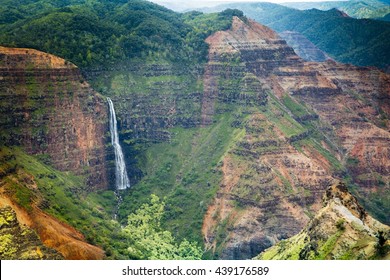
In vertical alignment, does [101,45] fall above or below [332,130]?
above

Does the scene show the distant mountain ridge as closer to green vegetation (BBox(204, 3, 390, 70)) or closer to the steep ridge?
green vegetation (BBox(204, 3, 390, 70))

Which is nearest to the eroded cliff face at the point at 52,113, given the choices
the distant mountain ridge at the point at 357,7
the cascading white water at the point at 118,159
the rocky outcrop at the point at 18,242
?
the cascading white water at the point at 118,159

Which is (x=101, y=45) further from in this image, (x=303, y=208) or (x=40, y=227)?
(x=40, y=227)

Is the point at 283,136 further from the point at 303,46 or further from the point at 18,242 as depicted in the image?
the point at 303,46

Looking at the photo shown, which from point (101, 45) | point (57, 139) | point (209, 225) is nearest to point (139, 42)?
point (101, 45)

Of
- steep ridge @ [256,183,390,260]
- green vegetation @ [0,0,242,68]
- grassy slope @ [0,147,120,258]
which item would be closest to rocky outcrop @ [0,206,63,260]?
grassy slope @ [0,147,120,258]

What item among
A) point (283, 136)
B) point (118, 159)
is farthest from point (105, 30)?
point (283, 136)
